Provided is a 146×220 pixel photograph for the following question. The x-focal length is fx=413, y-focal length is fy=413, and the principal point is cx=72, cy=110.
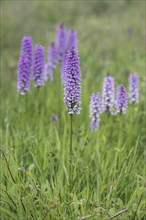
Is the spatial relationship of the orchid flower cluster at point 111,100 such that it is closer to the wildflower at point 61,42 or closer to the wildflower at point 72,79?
the wildflower at point 72,79

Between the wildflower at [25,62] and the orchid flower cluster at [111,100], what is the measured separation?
2.24ft

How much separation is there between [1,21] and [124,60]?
3.51m

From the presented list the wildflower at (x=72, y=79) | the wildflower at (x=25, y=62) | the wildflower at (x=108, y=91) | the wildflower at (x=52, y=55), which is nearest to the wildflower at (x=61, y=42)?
the wildflower at (x=52, y=55)

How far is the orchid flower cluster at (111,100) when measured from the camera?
3.33 meters

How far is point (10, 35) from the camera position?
30.1 ft

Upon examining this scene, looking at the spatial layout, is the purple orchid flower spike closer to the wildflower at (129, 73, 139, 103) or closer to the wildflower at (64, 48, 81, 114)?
the wildflower at (129, 73, 139, 103)

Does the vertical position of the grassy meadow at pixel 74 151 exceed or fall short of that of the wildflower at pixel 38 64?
it falls short

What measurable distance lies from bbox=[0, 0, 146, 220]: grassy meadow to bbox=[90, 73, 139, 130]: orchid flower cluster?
135 millimetres

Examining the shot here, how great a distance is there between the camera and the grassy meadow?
263 centimetres

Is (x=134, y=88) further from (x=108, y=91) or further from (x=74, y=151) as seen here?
(x=74, y=151)

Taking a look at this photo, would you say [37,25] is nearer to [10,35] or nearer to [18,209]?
[10,35]

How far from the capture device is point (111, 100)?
3.51m

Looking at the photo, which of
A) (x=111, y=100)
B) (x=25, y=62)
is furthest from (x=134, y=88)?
(x=25, y=62)

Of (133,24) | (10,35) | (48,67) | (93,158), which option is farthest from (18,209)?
(133,24)
